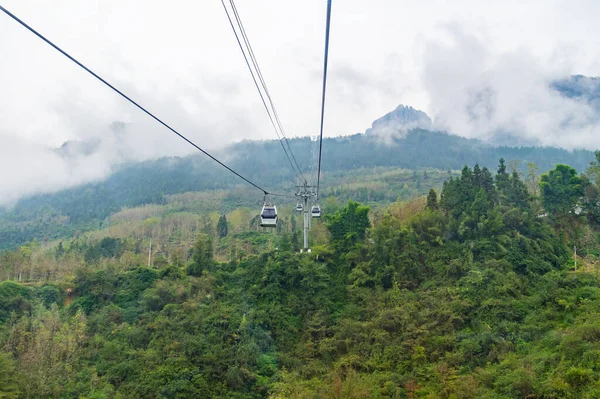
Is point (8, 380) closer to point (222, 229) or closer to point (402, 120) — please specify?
point (222, 229)

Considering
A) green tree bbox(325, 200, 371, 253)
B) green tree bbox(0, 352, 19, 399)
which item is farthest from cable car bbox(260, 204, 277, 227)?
green tree bbox(0, 352, 19, 399)

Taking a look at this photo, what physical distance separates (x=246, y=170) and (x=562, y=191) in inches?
3144

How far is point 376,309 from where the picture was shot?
864 inches

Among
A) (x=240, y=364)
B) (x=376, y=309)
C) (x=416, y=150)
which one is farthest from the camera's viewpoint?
(x=416, y=150)

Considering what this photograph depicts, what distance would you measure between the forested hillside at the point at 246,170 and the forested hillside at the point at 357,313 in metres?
40.9

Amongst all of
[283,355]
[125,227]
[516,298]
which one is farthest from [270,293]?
[125,227]

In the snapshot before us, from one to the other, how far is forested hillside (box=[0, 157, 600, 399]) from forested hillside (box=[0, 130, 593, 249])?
40883 mm

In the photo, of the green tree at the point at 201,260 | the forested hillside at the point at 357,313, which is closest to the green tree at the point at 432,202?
the forested hillside at the point at 357,313

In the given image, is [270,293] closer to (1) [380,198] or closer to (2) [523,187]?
(2) [523,187]

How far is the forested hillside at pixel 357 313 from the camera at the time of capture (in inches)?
654

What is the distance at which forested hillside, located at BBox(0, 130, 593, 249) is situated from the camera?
79.6 metres

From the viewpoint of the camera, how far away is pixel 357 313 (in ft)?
72.5

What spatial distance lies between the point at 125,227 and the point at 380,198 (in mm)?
36464

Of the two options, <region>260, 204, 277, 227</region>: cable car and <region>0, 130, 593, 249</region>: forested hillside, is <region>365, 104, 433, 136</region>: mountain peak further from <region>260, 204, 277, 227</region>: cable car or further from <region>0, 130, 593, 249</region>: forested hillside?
<region>260, 204, 277, 227</region>: cable car
